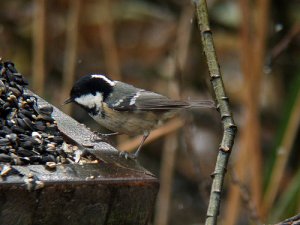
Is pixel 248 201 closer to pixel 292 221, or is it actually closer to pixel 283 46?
pixel 283 46

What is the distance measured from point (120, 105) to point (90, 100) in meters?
0.16

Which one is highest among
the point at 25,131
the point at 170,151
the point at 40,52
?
the point at 40,52

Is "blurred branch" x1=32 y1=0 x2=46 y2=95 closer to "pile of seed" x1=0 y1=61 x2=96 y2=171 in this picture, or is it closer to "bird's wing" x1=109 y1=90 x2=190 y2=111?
"bird's wing" x1=109 y1=90 x2=190 y2=111

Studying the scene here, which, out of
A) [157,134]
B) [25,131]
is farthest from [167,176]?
[25,131]

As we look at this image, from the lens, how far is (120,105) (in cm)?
362

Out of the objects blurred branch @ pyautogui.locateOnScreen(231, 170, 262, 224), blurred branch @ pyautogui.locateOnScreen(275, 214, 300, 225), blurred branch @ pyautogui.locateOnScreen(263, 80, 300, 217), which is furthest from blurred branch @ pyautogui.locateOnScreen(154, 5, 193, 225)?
blurred branch @ pyautogui.locateOnScreen(275, 214, 300, 225)

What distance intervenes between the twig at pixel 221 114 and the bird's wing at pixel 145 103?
1452mm

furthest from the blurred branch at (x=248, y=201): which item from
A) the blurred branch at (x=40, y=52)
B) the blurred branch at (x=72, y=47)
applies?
the blurred branch at (x=40, y=52)

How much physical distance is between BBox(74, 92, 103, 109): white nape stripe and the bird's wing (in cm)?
6

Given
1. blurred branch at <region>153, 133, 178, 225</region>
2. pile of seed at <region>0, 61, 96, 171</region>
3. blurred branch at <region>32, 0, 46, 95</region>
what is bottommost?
blurred branch at <region>153, 133, 178, 225</region>

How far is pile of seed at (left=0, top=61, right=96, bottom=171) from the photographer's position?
2340 millimetres

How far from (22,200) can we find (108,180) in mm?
286

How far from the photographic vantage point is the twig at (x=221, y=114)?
77.6 inches

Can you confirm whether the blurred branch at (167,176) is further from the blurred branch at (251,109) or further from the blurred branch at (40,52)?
the blurred branch at (40,52)
